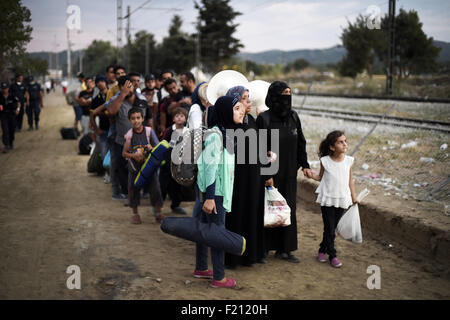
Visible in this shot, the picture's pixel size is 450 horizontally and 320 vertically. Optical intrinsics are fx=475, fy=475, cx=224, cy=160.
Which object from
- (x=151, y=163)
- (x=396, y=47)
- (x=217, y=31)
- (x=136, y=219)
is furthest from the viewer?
(x=217, y=31)

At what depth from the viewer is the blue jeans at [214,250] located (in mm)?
4270

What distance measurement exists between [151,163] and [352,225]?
2.69 m

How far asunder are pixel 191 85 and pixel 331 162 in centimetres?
348

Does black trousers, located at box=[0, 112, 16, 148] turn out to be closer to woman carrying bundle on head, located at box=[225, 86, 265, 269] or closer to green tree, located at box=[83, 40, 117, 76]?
woman carrying bundle on head, located at box=[225, 86, 265, 269]

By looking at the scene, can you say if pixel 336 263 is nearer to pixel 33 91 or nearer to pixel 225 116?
pixel 225 116

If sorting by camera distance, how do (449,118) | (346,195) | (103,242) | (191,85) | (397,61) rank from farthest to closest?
1. (397,61)
2. (449,118)
3. (191,85)
4. (103,242)
5. (346,195)

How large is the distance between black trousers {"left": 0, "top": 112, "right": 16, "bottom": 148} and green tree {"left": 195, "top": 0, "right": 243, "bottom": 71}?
5952 centimetres

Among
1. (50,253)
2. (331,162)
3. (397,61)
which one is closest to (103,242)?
(50,253)

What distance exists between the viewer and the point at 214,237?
419cm

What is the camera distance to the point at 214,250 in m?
4.41

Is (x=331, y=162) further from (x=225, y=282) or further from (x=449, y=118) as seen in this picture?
(x=449, y=118)

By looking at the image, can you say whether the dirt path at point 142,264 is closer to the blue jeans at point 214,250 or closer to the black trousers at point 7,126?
the blue jeans at point 214,250

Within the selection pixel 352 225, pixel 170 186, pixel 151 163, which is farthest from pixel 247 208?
pixel 170 186
